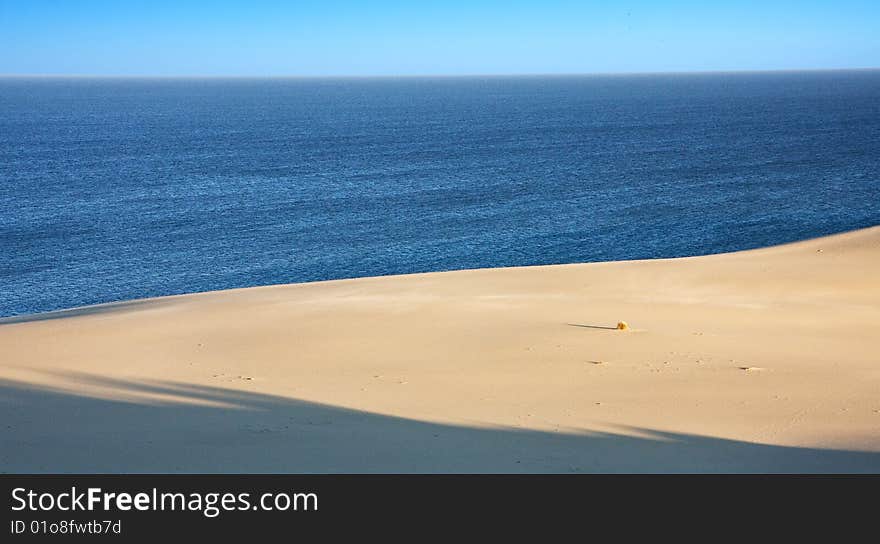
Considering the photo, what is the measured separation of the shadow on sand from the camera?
422 inches

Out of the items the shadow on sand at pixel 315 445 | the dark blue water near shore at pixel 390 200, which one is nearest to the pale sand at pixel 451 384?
the shadow on sand at pixel 315 445

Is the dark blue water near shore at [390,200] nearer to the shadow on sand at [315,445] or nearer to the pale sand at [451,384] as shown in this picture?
the pale sand at [451,384]

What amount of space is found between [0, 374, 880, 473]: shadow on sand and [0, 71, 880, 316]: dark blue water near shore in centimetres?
2966

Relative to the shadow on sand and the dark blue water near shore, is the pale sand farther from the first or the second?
the dark blue water near shore

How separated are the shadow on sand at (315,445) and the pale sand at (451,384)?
0.05 meters

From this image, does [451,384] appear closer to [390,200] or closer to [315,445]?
[315,445]

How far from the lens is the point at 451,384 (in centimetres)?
1548

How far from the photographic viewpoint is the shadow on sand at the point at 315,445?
35.1ft

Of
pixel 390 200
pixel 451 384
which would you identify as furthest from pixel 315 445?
pixel 390 200

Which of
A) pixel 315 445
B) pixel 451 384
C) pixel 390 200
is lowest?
pixel 390 200

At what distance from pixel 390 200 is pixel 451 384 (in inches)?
2057
